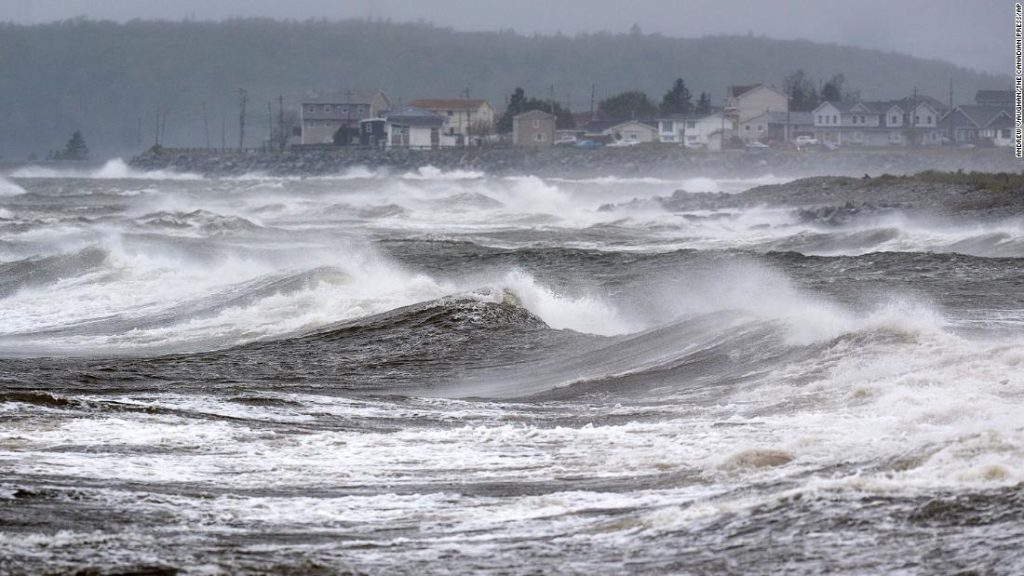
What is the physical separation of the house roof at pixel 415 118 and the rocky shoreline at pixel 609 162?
9.90 meters

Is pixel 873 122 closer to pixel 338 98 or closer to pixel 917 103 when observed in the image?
pixel 917 103

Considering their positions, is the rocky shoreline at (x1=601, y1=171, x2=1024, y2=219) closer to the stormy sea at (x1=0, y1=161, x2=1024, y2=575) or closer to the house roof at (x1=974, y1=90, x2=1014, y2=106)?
the stormy sea at (x1=0, y1=161, x2=1024, y2=575)

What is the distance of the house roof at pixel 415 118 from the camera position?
475 feet

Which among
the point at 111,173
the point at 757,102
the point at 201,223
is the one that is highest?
the point at 757,102

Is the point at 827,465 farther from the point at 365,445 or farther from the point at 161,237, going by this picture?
the point at 161,237

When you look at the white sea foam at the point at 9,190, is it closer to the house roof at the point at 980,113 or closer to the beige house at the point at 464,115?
the beige house at the point at 464,115

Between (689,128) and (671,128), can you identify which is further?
(671,128)

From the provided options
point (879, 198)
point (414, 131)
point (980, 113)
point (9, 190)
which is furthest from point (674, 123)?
point (879, 198)

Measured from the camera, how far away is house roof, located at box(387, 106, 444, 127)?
145 meters

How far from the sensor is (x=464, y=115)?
163250 millimetres

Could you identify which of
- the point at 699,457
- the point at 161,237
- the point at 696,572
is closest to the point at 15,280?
the point at 161,237

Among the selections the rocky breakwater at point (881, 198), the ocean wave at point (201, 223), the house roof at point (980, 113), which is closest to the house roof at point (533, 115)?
the house roof at point (980, 113)

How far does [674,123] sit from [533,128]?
1522 centimetres

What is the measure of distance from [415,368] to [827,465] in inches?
303
